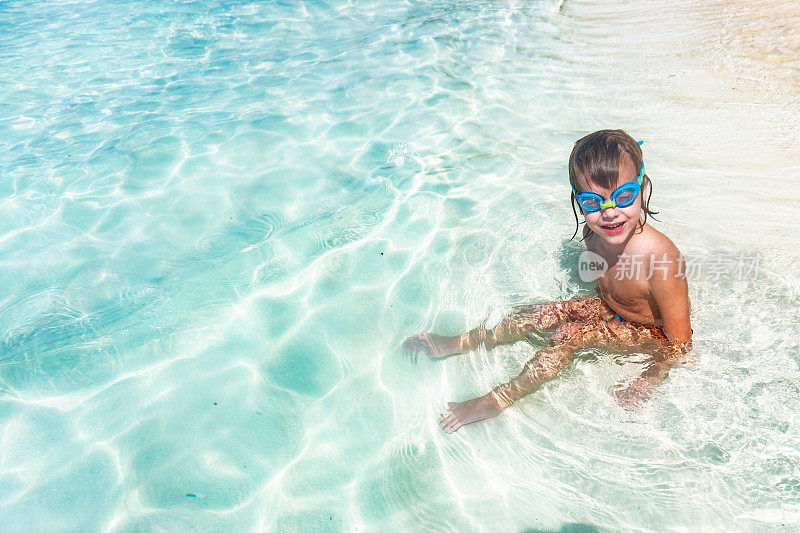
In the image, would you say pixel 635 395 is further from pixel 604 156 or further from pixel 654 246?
pixel 604 156

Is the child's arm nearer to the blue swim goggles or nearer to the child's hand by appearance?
the child's hand

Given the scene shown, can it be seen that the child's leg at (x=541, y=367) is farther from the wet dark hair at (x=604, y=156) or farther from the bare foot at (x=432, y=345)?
the wet dark hair at (x=604, y=156)

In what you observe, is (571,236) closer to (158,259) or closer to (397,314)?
(397,314)

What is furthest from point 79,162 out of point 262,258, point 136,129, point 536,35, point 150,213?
point 536,35

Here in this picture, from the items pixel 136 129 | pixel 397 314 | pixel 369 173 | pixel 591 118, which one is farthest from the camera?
pixel 136 129

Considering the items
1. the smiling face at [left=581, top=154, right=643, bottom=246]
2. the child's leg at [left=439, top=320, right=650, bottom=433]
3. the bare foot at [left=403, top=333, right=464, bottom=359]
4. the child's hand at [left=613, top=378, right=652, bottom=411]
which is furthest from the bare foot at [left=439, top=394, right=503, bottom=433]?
the smiling face at [left=581, top=154, right=643, bottom=246]

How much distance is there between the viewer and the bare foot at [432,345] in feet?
9.89

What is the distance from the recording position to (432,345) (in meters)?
3.04

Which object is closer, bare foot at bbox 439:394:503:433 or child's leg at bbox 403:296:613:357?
bare foot at bbox 439:394:503:433

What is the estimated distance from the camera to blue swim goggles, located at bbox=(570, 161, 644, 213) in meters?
2.38

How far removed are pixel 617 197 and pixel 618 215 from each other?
0.09 meters

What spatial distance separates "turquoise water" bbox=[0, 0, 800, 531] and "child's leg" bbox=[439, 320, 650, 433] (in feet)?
0.30

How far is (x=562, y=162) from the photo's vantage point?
4387 mm

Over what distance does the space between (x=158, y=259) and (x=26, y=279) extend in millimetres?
890
